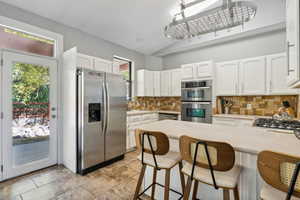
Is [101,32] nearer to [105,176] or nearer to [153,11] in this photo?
[153,11]

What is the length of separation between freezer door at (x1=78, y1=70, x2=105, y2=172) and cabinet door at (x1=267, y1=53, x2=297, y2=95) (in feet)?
11.3

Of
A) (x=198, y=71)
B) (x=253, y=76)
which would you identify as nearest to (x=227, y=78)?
(x=253, y=76)

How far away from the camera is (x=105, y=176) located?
252cm

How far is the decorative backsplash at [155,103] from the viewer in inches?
188

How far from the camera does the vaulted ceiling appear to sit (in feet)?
8.47

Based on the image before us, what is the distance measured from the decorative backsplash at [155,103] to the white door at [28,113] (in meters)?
2.23

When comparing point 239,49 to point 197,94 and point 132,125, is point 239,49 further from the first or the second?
point 132,125

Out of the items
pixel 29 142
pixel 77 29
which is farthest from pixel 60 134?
pixel 77 29

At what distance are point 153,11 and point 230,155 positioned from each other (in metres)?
3.17

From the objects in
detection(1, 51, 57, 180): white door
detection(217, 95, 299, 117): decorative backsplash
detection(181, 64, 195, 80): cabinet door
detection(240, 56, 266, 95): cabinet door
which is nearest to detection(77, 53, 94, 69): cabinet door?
detection(1, 51, 57, 180): white door

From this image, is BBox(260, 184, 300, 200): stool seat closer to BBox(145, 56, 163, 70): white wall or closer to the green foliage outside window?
the green foliage outside window

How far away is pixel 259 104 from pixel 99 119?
360 centimetres

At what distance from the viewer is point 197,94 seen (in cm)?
386

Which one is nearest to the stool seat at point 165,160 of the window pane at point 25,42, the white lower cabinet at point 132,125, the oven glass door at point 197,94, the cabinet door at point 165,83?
the white lower cabinet at point 132,125
